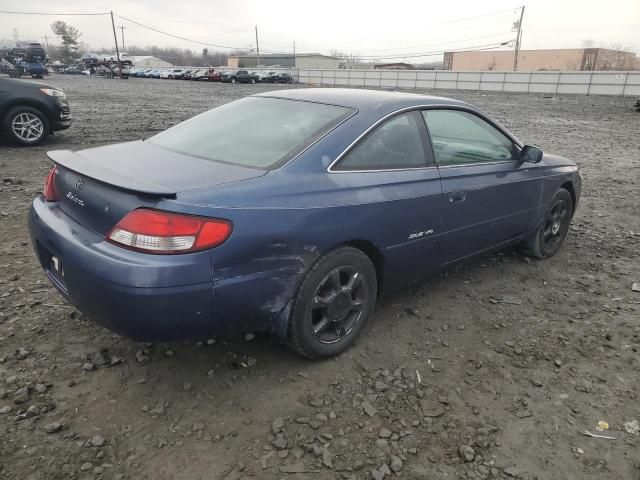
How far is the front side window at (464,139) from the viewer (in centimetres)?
344

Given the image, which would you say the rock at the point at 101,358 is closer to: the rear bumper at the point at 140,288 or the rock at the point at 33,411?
the rock at the point at 33,411

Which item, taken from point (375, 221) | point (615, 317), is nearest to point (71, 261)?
point (375, 221)

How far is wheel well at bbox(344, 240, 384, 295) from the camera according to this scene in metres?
2.90

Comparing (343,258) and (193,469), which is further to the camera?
(343,258)

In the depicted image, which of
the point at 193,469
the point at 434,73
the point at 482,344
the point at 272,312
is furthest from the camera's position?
the point at 434,73

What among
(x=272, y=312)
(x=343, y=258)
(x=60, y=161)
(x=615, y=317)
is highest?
(x=60, y=161)

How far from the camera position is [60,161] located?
110 inches

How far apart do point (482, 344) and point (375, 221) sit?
3.72 ft

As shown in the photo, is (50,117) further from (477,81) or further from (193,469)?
(477,81)

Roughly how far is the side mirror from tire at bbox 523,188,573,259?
0.70m

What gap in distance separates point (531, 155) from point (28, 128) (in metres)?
8.60

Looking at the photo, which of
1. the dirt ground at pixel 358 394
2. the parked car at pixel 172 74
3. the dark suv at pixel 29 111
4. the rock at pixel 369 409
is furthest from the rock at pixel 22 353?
the parked car at pixel 172 74

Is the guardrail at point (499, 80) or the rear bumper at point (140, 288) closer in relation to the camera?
the rear bumper at point (140, 288)

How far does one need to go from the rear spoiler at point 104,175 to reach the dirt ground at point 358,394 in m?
1.09
